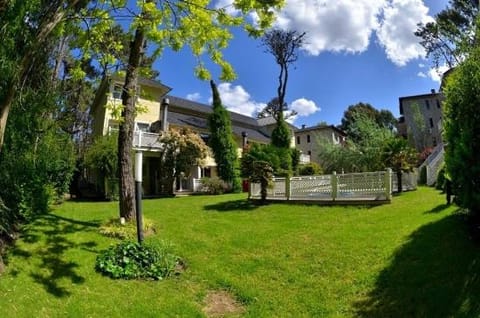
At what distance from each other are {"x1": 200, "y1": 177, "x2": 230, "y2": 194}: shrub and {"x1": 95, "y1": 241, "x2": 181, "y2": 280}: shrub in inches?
672

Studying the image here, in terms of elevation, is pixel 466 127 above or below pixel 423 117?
below

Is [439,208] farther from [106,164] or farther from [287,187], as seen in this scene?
[106,164]

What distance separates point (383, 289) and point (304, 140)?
47.4m

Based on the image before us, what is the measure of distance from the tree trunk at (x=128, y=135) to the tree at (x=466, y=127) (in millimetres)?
7514

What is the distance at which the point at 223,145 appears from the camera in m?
26.7

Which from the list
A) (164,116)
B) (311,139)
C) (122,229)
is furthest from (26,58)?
(311,139)

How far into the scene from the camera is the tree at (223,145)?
26219 millimetres

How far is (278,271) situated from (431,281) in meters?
2.83

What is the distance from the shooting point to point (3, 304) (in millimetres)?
5543

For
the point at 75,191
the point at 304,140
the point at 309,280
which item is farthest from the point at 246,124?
the point at 309,280

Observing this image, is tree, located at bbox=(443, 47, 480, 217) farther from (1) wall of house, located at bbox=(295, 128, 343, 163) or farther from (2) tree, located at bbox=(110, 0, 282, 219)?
(1) wall of house, located at bbox=(295, 128, 343, 163)

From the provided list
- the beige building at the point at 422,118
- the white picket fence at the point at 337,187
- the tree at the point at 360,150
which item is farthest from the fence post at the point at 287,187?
the beige building at the point at 422,118

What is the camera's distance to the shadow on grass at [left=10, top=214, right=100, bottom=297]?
6.66m

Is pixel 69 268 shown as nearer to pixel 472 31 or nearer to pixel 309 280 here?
pixel 309 280
